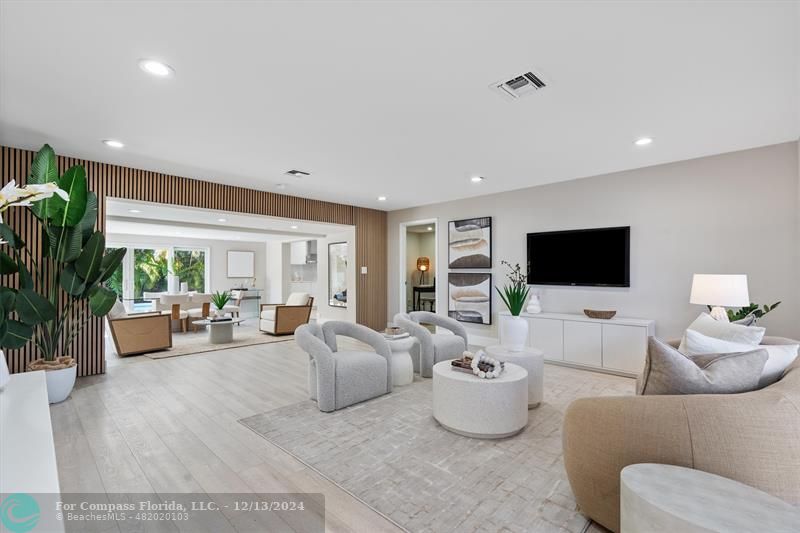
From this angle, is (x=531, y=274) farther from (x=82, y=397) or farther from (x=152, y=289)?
(x=152, y=289)

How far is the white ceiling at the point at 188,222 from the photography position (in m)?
5.94

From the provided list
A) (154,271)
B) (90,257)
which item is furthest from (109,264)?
(154,271)

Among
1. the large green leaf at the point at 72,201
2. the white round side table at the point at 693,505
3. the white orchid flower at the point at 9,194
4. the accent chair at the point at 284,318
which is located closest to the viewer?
the white orchid flower at the point at 9,194

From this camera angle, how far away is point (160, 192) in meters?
4.72

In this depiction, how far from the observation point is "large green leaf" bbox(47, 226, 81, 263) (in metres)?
3.54

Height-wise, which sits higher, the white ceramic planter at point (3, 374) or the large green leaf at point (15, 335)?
the white ceramic planter at point (3, 374)

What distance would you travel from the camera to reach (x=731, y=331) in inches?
90.7

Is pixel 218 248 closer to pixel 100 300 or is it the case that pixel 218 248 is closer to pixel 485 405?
pixel 100 300

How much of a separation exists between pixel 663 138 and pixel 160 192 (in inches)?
224

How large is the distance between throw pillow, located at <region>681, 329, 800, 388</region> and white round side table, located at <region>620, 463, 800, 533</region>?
726mm

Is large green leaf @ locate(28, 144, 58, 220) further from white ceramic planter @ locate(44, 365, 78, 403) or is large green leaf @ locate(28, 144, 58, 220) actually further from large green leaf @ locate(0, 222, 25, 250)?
white ceramic planter @ locate(44, 365, 78, 403)

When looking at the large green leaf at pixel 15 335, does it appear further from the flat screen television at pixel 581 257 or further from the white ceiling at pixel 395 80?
the flat screen television at pixel 581 257

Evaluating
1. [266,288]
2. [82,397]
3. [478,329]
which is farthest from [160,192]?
[266,288]

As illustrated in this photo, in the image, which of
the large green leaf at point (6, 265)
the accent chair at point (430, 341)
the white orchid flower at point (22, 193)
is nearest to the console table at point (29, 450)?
the white orchid flower at point (22, 193)
